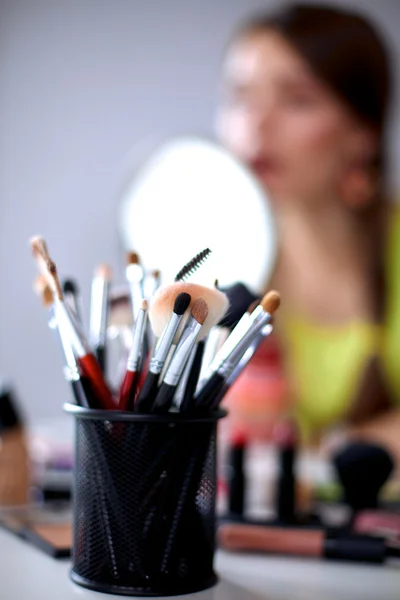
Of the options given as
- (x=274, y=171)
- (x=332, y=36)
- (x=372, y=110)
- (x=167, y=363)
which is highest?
(x=332, y=36)

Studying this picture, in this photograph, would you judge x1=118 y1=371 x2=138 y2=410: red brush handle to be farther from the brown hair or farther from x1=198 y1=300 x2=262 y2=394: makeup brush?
the brown hair

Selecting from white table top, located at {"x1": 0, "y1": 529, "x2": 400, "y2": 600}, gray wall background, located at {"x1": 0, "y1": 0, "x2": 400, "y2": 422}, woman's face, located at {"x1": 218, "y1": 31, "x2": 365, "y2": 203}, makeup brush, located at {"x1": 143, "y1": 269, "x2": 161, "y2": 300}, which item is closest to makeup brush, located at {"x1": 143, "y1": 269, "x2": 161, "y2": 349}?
makeup brush, located at {"x1": 143, "y1": 269, "x2": 161, "y2": 300}

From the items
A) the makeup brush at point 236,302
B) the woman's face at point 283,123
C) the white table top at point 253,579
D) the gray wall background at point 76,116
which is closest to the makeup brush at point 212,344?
the makeup brush at point 236,302

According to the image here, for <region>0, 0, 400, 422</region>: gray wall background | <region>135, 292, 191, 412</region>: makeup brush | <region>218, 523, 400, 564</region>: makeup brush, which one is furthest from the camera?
<region>0, 0, 400, 422</region>: gray wall background

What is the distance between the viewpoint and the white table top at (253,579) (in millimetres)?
471

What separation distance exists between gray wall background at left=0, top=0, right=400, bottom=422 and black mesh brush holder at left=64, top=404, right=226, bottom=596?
55.5 inches

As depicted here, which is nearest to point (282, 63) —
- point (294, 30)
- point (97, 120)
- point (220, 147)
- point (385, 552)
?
point (294, 30)

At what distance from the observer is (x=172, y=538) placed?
0.46 metres

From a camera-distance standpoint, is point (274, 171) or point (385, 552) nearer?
point (385, 552)

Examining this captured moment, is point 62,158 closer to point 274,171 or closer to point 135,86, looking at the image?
point 135,86

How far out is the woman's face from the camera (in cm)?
192

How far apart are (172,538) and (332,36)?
Result: 5.59ft

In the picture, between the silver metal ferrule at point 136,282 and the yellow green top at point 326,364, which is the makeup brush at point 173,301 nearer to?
the silver metal ferrule at point 136,282

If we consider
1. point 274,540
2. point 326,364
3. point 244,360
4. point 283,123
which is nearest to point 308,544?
point 274,540
